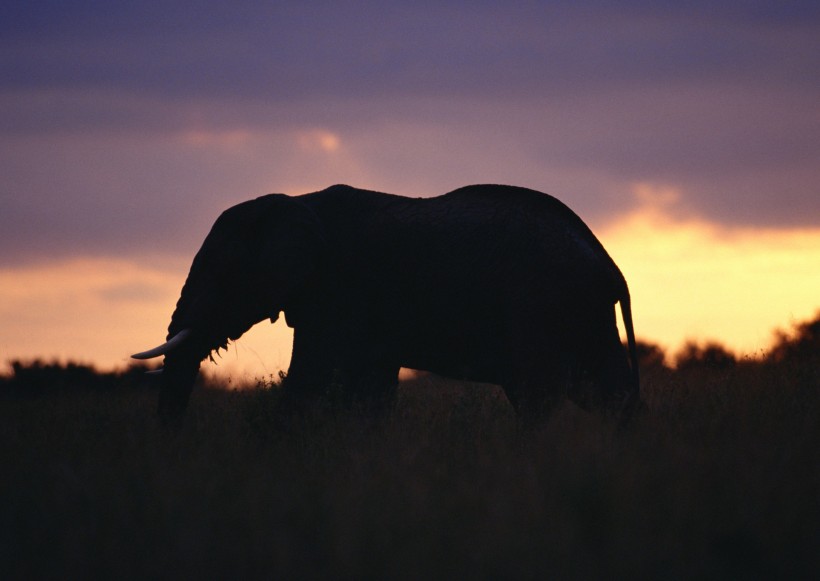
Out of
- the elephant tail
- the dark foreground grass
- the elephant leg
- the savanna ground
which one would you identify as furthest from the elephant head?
the elephant tail

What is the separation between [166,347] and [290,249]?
1563mm

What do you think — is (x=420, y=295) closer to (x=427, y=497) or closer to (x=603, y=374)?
(x=603, y=374)

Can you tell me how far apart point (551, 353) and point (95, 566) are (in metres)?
4.57

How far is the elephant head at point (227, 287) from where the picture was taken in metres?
9.17

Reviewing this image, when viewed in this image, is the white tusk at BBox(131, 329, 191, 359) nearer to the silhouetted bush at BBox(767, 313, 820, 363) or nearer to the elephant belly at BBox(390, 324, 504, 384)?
the elephant belly at BBox(390, 324, 504, 384)

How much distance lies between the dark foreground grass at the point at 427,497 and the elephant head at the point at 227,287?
2.37 feet

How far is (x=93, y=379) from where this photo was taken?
19.0 m

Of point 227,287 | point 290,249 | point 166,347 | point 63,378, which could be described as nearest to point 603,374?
point 290,249

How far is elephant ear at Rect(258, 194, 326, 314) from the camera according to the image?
8953 millimetres

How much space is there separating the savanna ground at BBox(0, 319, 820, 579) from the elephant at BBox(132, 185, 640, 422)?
16.1 inches

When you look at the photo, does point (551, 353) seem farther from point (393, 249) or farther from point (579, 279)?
point (393, 249)

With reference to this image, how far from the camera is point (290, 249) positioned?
8.98m

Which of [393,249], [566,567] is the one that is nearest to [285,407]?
[393,249]

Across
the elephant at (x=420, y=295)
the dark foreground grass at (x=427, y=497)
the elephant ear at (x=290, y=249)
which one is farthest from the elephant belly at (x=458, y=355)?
the elephant ear at (x=290, y=249)
